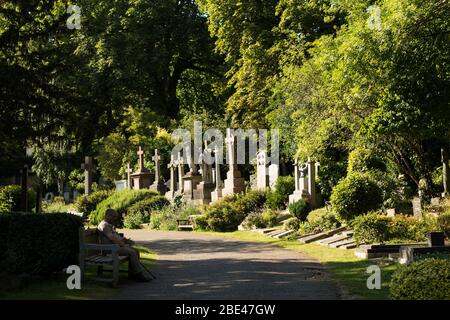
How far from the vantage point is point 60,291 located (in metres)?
10.5

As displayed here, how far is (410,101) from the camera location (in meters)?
17.2

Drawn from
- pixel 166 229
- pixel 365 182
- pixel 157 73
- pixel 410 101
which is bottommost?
pixel 166 229

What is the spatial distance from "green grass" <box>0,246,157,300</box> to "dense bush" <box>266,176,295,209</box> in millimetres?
15749

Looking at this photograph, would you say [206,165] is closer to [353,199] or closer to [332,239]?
[353,199]

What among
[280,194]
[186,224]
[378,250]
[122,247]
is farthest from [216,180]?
[122,247]

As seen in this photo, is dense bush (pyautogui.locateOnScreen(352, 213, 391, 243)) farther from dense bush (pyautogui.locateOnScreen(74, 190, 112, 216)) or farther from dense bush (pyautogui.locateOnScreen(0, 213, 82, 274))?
dense bush (pyautogui.locateOnScreen(74, 190, 112, 216))

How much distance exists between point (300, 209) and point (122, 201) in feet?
40.8

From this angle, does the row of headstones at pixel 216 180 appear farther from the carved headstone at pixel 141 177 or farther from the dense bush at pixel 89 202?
the dense bush at pixel 89 202

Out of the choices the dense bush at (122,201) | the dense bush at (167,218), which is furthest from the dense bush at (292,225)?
the dense bush at (122,201)

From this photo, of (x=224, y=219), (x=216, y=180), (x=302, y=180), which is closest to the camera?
(x=224, y=219)

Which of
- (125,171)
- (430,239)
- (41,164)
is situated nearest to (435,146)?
(430,239)

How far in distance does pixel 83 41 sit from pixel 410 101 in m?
31.0

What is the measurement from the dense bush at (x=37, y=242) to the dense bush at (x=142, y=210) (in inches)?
755
